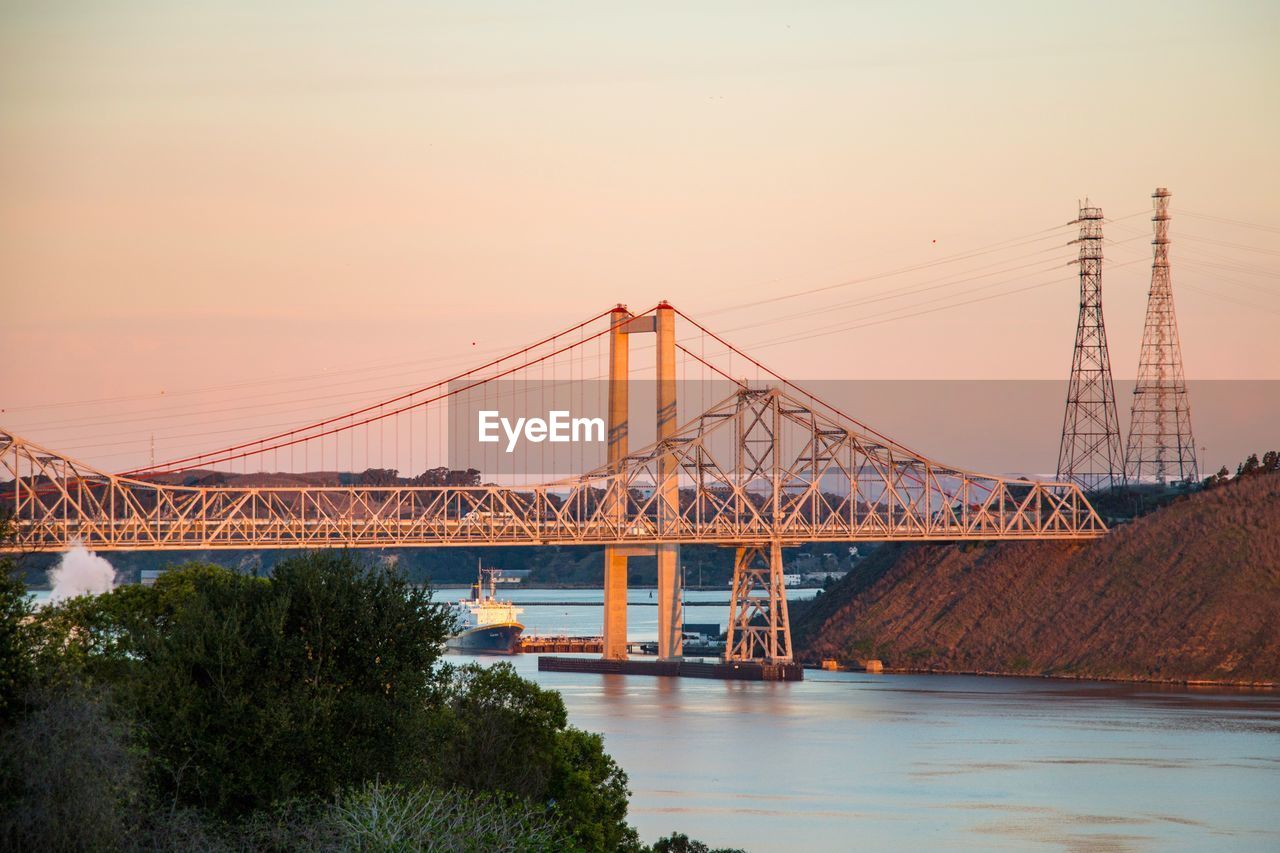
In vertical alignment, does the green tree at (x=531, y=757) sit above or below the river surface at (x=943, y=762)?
above

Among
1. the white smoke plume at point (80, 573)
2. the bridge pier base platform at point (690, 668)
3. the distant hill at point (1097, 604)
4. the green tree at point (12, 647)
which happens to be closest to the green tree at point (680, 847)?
the green tree at point (12, 647)

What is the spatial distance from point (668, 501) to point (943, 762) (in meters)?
31.4

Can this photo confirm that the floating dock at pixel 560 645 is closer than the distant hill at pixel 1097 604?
No

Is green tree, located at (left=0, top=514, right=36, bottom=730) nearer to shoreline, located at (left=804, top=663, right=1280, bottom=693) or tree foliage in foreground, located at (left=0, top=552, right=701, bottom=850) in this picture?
tree foliage in foreground, located at (left=0, top=552, right=701, bottom=850)

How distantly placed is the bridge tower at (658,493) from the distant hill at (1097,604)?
817cm

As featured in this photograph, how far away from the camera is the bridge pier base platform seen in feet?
217

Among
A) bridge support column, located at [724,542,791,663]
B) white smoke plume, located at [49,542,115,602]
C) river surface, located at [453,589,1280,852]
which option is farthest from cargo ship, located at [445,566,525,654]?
river surface, located at [453,589,1280,852]

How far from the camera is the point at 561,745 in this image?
2947cm

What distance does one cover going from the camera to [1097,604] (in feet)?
226

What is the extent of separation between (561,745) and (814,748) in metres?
16.8

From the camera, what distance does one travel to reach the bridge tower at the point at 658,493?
70.8 m

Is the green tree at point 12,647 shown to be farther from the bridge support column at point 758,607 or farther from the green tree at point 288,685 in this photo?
the bridge support column at point 758,607

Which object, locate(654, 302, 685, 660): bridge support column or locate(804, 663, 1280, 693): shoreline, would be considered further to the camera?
locate(654, 302, 685, 660): bridge support column

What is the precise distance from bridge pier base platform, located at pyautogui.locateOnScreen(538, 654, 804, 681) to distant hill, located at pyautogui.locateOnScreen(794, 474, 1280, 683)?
7383 millimetres
